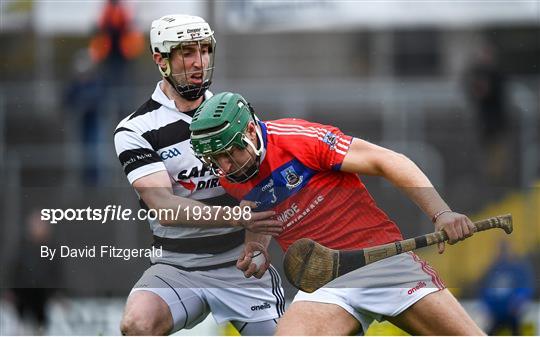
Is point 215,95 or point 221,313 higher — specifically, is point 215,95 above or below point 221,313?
above

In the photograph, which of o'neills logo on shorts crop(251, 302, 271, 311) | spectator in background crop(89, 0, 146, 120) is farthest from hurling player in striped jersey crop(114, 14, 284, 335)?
spectator in background crop(89, 0, 146, 120)

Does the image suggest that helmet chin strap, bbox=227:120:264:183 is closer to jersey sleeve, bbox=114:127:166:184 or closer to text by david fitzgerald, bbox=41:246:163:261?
jersey sleeve, bbox=114:127:166:184

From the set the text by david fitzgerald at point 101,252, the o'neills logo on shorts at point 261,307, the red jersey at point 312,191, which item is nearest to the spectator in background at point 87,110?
the text by david fitzgerald at point 101,252

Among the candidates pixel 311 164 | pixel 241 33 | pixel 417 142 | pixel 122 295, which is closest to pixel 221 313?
pixel 122 295

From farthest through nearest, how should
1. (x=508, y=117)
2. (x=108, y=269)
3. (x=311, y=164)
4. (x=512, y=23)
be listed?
1. (x=512, y=23)
2. (x=508, y=117)
3. (x=108, y=269)
4. (x=311, y=164)

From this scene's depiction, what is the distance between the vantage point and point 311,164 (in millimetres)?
4672

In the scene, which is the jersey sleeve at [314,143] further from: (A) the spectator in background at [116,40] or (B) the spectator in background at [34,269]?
(A) the spectator in background at [116,40]

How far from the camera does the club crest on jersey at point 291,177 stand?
4703 millimetres

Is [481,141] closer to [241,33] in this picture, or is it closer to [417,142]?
[417,142]

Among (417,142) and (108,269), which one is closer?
(108,269)

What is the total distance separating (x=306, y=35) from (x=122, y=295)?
4596 millimetres

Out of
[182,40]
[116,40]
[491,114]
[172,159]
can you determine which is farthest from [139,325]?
[491,114]

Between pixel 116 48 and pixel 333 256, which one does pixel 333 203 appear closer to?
pixel 333 256

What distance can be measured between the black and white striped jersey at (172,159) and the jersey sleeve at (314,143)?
34 centimetres
